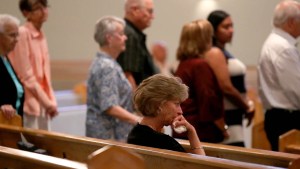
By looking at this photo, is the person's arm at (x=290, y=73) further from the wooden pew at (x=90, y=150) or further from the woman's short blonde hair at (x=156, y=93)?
the wooden pew at (x=90, y=150)

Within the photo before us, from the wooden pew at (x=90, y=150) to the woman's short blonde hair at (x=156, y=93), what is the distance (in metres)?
0.19

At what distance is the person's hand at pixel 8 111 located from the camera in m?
3.30

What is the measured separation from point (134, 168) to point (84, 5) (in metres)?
4.22

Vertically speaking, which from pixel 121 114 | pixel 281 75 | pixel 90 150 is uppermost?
pixel 281 75

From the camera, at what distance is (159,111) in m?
2.46

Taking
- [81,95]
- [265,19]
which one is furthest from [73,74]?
[265,19]

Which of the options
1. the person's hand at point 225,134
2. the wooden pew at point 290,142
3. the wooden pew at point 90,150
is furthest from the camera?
the person's hand at point 225,134

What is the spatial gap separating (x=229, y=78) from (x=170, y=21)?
9.09 ft

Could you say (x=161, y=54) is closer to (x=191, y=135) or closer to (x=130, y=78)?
(x=130, y=78)

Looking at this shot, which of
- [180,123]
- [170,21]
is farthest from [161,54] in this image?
[180,123]

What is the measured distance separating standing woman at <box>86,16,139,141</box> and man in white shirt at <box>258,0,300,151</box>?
891mm

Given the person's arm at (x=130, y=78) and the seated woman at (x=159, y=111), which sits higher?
the seated woman at (x=159, y=111)

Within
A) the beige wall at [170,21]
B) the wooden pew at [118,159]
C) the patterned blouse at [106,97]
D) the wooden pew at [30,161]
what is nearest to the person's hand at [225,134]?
the patterned blouse at [106,97]

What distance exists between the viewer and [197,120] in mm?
3734
